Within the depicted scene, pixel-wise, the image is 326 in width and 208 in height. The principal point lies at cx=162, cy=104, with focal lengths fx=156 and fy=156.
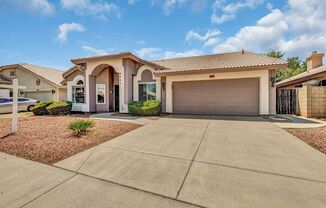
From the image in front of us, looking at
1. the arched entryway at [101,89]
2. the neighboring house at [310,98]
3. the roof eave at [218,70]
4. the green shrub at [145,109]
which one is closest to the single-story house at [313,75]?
the neighboring house at [310,98]

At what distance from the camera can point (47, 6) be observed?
9.54m

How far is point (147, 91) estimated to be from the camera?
13.5 metres

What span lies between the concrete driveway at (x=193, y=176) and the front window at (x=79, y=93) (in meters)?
12.0

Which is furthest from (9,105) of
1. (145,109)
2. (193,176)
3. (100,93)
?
(193,176)

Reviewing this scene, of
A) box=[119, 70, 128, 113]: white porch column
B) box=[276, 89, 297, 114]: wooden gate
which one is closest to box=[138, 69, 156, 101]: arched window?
box=[119, 70, 128, 113]: white porch column

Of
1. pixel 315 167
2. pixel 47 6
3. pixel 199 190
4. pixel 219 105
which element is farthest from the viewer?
pixel 219 105

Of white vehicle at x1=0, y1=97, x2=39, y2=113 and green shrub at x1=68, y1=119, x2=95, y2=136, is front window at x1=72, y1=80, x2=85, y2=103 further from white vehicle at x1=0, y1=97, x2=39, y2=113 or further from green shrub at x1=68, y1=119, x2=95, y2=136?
green shrub at x1=68, y1=119, x2=95, y2=136

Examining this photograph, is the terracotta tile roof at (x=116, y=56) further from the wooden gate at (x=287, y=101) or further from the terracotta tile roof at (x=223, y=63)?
the wooden gate at (x=287, y=101)

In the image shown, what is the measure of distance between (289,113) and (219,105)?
5.48 metres

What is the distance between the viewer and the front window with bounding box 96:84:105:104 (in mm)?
14352

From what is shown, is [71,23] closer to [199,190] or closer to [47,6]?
[47,6]

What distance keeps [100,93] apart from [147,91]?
4524 mm

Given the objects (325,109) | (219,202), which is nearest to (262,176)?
(219,202)

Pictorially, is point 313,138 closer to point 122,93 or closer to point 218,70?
point 218,70
